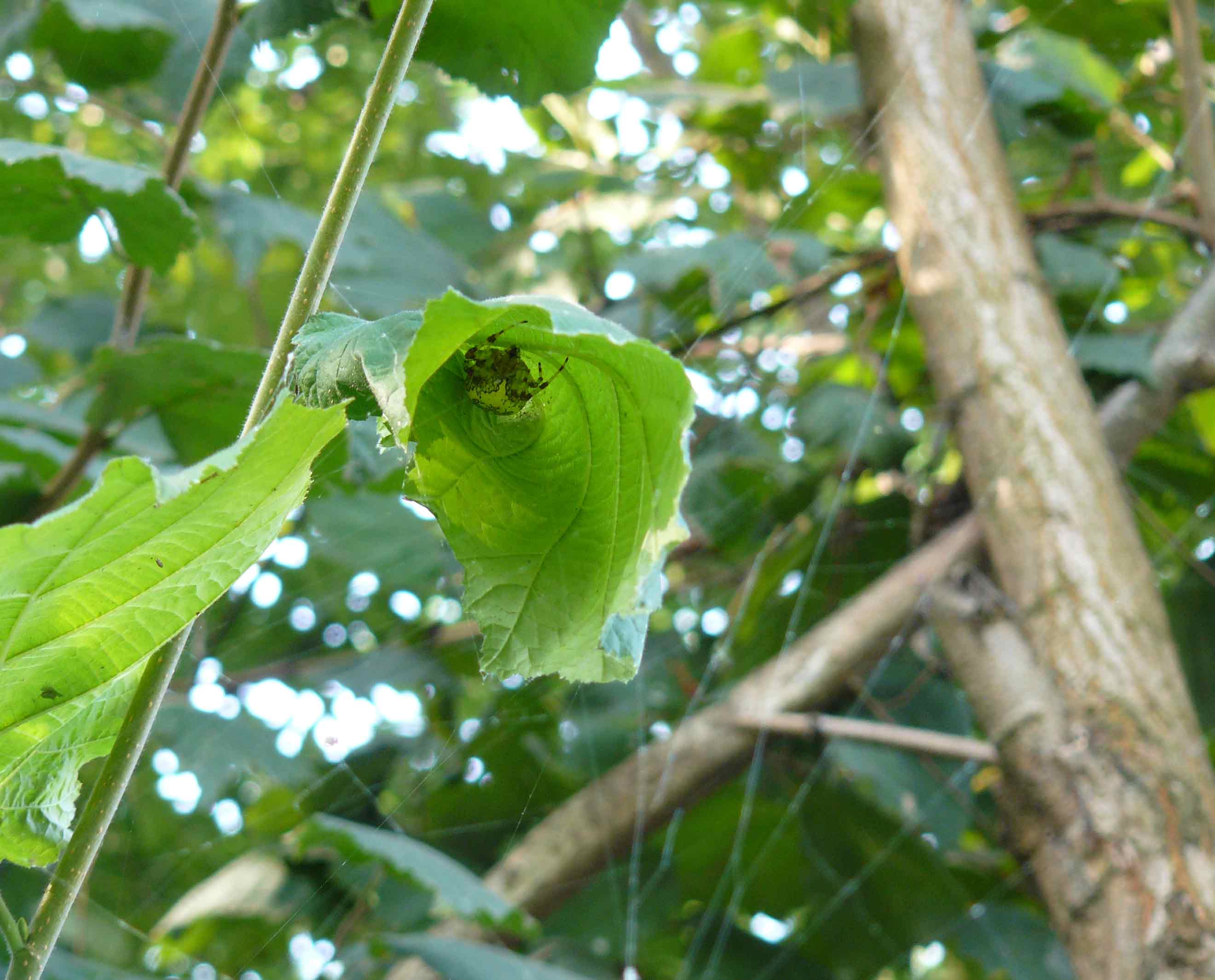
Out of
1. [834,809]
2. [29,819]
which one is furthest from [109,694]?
[834,809]

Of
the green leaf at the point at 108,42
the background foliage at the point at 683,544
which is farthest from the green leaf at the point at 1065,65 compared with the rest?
the green leaf at the point at 108,42

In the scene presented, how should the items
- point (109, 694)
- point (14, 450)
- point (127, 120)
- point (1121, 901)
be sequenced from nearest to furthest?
point (109, 694) < point (1121, 901) < point (14, 450) < point (127, 120)

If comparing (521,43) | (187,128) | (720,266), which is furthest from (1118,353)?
(187,128)

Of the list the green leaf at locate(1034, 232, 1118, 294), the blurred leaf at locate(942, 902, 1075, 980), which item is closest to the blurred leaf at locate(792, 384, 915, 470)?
the green leaf at locate(1034, 232, 1118, 294)

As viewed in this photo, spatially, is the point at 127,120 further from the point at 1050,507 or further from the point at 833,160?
the point at 833,160

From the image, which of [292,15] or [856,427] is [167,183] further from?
[856,427]

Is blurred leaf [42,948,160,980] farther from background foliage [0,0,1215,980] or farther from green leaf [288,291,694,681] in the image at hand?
green leaf [288,291,694,681]
